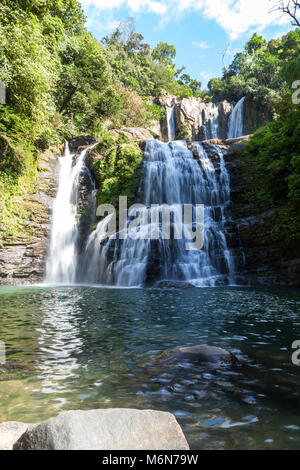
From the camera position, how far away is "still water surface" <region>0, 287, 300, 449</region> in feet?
8.50

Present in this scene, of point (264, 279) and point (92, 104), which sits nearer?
point (264, 279)

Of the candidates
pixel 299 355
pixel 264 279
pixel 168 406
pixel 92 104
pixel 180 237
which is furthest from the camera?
pixel 92 104

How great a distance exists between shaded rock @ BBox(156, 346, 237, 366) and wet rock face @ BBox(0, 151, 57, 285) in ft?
48.9

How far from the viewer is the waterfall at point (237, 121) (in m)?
36.1

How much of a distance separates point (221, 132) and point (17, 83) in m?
27.2

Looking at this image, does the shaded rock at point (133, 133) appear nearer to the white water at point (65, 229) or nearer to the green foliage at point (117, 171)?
the green foliage at point (117, 171)

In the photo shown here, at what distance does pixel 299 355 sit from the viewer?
14.2 feet

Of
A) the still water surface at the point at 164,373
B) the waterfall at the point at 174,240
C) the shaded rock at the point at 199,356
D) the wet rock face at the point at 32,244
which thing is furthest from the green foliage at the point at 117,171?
the shaded rock at the point at 199,356

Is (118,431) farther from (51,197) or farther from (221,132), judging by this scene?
(221,132)

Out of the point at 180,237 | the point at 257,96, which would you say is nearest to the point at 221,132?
the point at 257,96

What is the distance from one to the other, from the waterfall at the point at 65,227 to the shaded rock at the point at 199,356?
14948 millimetres

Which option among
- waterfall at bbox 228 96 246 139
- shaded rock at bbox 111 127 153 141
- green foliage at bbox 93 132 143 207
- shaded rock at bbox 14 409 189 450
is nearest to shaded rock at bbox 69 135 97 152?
shaded rock at bbox 111 127 153 141

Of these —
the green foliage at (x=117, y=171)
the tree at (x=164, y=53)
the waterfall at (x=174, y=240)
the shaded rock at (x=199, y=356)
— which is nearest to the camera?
the shaded rock at (x=199, y=356)

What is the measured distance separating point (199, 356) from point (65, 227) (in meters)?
17.3
